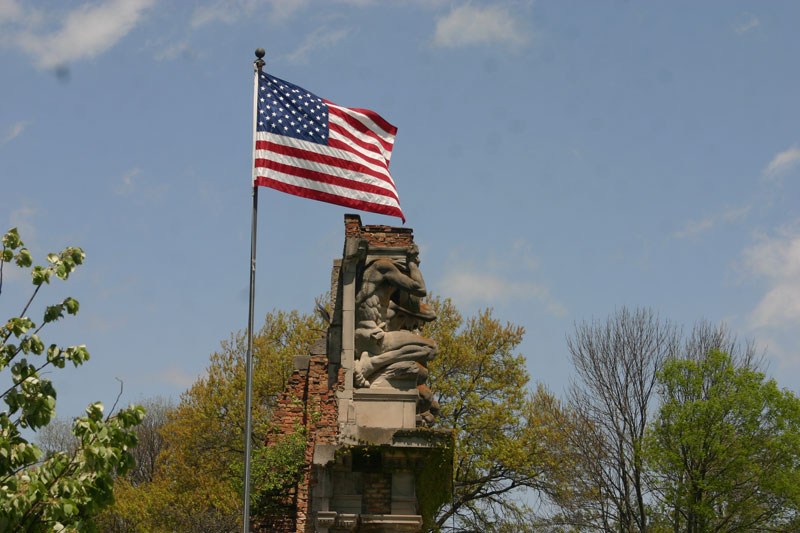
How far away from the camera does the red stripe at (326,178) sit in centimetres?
1477

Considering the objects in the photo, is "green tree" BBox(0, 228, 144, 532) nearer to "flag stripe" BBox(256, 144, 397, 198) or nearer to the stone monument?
"flag stripe" BBox(256, 144, 397, 198)

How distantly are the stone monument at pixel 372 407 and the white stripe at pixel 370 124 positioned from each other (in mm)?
2994

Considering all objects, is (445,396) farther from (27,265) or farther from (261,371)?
(27,265)

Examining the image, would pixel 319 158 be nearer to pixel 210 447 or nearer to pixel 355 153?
pixel 355 153

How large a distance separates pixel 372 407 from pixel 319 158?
525 cm

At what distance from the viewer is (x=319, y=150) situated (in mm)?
15430

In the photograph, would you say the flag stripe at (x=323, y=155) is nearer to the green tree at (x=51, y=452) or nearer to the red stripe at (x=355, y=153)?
the red stripe at (x=355, y=153)

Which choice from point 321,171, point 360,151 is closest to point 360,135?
point 360,151

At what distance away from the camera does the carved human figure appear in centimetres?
1889

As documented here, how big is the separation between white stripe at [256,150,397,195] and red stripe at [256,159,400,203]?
4cm

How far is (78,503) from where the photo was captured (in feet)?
34.0

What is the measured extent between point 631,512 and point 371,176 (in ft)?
68.4

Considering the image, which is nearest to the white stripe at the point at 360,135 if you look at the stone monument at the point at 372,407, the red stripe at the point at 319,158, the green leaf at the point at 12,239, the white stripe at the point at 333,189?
the red stripe at the point at 319,158

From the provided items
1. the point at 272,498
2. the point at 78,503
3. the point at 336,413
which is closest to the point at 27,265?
the point at 78,503
